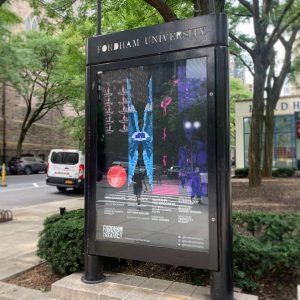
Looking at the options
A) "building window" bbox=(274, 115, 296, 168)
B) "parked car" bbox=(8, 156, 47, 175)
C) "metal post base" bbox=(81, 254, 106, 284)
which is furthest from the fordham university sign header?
"parked car" bbox=(8, 156, 47, 175)

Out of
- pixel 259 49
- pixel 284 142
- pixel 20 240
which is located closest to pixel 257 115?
A: pixel 259 49

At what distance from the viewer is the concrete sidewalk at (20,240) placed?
5279 millimetres

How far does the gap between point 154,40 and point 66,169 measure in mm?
13641

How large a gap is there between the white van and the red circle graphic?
12804 mm

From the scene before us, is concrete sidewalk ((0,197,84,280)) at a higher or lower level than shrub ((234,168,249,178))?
lower

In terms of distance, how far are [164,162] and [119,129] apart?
2.04ft

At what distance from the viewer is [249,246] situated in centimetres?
392

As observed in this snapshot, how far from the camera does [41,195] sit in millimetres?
16453

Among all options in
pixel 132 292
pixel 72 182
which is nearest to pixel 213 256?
pixel 132 292

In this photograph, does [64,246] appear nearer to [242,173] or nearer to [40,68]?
[242,173]

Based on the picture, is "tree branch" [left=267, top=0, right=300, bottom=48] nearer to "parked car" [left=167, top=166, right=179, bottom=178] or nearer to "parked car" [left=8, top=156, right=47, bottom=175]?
"parked car" [left=167, top=166, right=179, bottom=178]

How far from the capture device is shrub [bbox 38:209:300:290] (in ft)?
12.7

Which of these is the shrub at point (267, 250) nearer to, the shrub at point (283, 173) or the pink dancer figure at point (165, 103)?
the pink dancer figure at point (165, 103)

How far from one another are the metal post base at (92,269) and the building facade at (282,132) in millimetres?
28370
